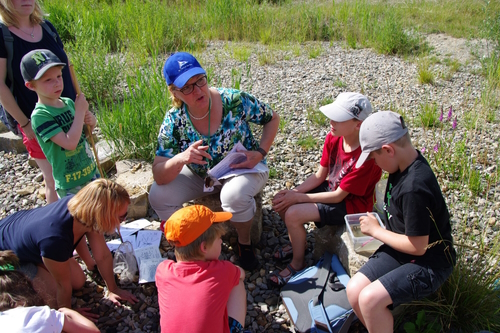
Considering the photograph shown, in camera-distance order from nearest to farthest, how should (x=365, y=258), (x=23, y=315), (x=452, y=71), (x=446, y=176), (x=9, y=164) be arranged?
(x=23, y=315), (x=365, y=258), (x=446, y=176), (x=9, y=164), (x=452, y=71)

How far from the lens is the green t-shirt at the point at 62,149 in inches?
94.8

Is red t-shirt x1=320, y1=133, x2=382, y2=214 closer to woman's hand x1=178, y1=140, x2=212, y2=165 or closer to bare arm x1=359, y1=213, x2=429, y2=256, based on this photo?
bare arm x1=359, y1=213, x2=429, y2=256

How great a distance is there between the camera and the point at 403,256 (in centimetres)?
195

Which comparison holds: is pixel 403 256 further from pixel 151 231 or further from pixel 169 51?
pixel 169 51

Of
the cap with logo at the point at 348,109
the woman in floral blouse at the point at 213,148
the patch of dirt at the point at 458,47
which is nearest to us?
the cap with logo at the point at 348,109

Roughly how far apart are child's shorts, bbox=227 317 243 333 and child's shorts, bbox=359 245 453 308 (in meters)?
0.73

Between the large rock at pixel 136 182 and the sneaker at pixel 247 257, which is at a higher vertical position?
the large rock at pixel 136 182

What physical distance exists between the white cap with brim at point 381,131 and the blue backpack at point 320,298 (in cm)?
85

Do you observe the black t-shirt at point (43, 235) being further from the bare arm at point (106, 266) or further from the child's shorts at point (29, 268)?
the bare arm at point (106, 266)

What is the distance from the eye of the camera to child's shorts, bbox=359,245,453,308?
1.84 m

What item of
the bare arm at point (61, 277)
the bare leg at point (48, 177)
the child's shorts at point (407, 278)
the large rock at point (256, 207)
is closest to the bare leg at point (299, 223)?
the large rock at point (256, 207)

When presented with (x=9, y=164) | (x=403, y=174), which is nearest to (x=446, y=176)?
(x=403, y=174)

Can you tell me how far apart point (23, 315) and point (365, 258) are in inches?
67.8

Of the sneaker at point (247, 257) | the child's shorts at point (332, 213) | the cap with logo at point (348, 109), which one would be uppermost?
the cap with logo at point (348, 109)
